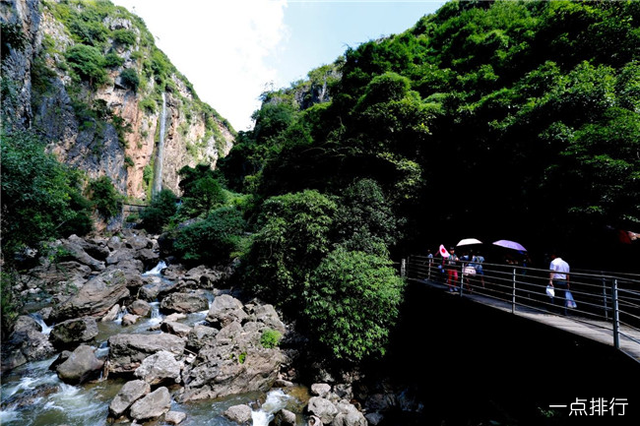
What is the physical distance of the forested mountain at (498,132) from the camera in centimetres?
788

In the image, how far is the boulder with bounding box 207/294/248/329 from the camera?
452 inches

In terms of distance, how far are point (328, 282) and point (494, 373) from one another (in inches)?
214

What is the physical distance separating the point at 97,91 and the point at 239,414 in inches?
1837

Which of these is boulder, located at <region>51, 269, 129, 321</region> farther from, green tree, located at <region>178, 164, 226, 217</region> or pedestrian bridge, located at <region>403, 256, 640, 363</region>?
green tree, located at <region>178, 164, 226, 217</region>

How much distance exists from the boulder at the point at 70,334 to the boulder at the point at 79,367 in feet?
6.20

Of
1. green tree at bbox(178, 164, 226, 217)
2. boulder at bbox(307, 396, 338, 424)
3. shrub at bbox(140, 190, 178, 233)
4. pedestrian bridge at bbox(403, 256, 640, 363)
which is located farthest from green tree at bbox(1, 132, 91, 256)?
shrub at bbox(140, 190, 178, 233)

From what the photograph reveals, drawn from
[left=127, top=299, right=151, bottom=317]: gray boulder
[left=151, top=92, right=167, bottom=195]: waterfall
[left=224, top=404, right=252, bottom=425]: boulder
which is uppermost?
[left=151, top=92, right=167, bottom=195]: waterfall

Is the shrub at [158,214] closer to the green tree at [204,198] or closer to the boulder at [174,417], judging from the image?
the green tree at [204,198]

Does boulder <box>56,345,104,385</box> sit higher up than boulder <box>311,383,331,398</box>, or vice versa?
boulder <box>56,345,104,385</box>

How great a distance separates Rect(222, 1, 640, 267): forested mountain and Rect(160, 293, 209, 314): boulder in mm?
7997

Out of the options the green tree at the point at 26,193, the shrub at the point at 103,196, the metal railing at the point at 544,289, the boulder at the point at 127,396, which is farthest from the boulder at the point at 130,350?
the shrub at the point at 103,196

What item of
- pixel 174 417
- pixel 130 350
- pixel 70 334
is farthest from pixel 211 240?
pixel 174 417

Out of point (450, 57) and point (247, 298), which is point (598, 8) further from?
point (247, 298)

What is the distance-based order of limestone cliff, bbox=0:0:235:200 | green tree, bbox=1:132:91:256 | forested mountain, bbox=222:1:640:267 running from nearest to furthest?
green tree, bbox=1:132:91:256 < forested mountain, bbox=222:1:640:267 < limestone cliff, bbox=0:0:235:200
